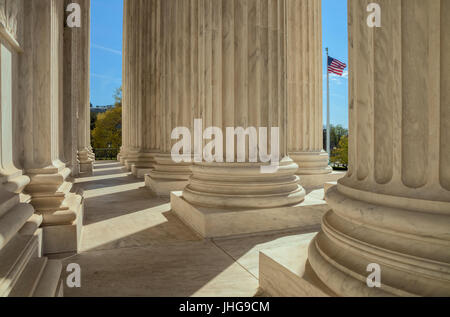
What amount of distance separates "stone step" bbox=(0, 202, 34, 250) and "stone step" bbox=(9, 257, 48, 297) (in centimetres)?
89

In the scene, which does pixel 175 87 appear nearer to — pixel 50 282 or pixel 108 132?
pixel 50 282

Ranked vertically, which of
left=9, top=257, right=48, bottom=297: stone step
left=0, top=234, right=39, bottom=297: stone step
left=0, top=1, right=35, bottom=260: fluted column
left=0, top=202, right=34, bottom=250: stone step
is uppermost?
left=0, top=1, right=35, bottom=260: fluted column

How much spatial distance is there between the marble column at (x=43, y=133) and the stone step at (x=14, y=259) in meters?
3.22

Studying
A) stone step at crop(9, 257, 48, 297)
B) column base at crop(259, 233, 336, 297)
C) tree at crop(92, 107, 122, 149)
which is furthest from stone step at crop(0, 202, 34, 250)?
tree at crop(92, 107, 122, 149)

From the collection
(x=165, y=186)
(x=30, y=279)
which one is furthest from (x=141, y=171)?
(x=30, y=279)

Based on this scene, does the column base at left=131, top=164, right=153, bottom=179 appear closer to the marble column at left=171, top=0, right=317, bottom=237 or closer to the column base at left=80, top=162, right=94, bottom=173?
the column base at left=80, top=162, right=94, bottom=173

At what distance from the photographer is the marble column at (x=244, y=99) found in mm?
16625

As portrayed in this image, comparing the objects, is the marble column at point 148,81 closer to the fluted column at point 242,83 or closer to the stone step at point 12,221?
the fluted column at point 242,83

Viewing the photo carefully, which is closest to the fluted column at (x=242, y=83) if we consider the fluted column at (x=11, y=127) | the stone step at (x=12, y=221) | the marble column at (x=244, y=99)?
the marble column at (x=244, y=99)

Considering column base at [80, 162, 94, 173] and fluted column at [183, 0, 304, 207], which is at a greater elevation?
fluted column at [183, 0, 304, 207]

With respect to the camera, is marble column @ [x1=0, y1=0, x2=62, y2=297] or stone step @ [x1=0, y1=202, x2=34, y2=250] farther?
stone step @ [x1=0, y1=202, x2=34, y2=250]

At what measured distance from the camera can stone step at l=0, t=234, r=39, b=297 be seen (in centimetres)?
686

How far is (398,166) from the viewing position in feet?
23.3

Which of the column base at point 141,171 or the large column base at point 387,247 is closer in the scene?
the large column base at point 387,247
